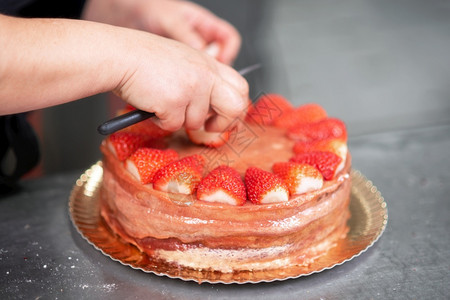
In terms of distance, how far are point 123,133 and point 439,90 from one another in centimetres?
318

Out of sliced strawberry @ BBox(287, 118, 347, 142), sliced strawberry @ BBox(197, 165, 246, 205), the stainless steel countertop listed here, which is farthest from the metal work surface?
sliced strawberry @ BBox(287, 118, 347, 142)

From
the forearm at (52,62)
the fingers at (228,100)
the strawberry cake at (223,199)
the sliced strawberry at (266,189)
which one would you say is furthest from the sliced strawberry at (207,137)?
the forearm at (52,62)

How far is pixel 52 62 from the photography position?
3.81 feet

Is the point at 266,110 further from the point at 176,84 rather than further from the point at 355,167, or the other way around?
the point at 176,84

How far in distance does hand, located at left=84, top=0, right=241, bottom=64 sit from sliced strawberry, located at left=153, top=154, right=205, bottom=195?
645 millimetres

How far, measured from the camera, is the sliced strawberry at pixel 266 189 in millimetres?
1347

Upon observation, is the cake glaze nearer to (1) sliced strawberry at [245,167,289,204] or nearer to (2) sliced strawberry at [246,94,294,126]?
(1) sliced strawberry at [245,167,289,204]

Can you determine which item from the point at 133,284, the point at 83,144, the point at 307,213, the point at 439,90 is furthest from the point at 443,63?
the point at 133,284

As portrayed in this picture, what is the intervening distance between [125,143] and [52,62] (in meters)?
0.42

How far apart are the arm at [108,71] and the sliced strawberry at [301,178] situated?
207 millimetres

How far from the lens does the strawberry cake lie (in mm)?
1358

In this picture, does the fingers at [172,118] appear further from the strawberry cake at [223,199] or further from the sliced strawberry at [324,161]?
the sliced strawberry at [324,161]

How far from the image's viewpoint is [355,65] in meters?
4.76

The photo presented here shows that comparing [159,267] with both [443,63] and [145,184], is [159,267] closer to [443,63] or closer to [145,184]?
[145,184]
